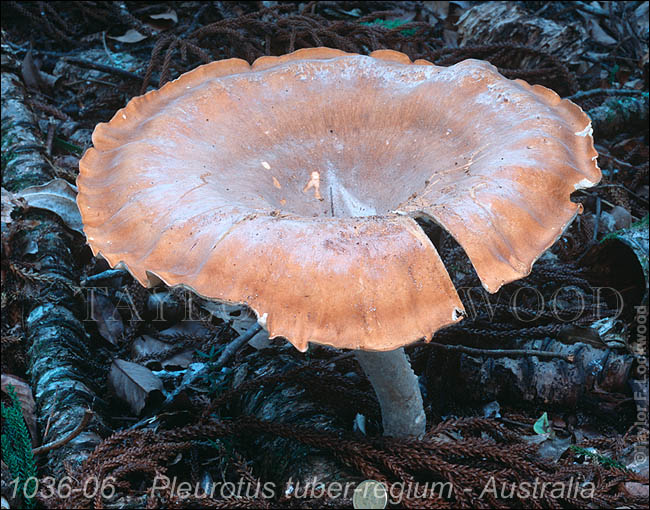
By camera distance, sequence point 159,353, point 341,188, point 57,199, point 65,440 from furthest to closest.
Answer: point 57,199 < point 159,353 < point 341,188 < point 65,440

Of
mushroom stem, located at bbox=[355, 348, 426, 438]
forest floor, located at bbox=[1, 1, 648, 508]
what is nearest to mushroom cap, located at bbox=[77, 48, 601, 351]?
mushroom stem, located at bbox=[355, 348, 426, 438]

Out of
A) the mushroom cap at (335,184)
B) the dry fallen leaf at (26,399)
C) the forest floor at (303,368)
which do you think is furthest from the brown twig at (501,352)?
the dry fallen leaf at (26,399)

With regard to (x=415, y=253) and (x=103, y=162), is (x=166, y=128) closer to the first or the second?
(x=103, y=162)

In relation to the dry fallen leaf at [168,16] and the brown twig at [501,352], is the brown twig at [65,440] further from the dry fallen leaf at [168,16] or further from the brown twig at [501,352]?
the dry fallen leaf at [168,16]

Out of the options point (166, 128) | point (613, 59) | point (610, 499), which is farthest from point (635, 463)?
point (613, 59)

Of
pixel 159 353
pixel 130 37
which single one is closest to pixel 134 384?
pixel 159 353

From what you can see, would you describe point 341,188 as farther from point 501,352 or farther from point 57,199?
→ point 57,199

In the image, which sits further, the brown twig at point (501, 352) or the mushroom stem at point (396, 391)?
the brown twig at point (501, 352)
